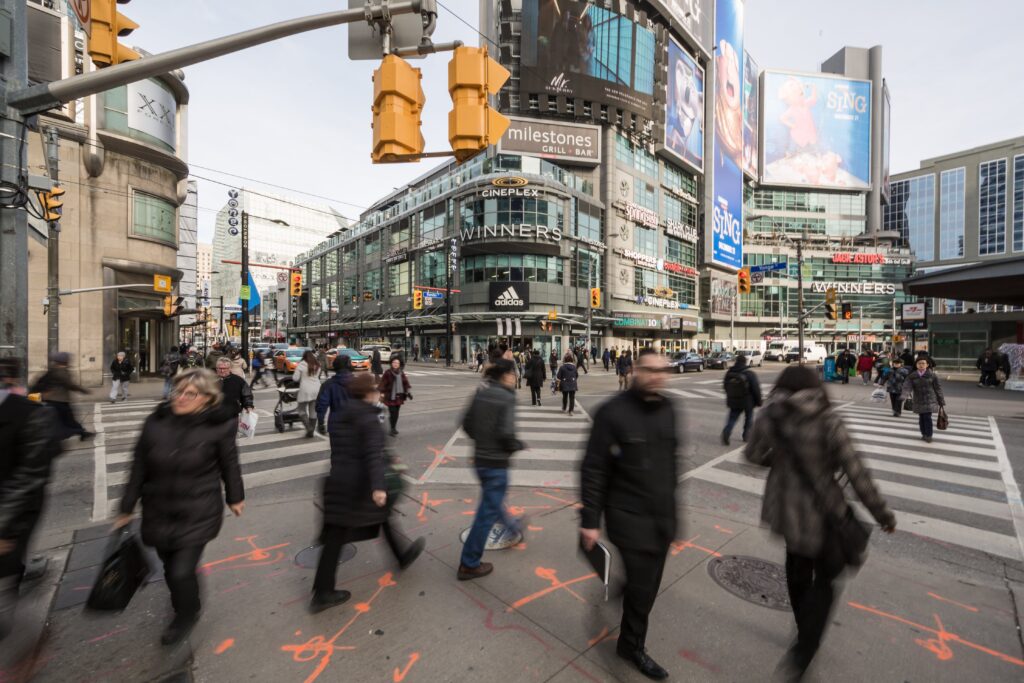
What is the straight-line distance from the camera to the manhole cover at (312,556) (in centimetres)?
394

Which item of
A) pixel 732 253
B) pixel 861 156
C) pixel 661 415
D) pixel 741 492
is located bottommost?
pixel 741 492

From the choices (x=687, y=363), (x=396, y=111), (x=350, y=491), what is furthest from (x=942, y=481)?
(x=687, y=363)

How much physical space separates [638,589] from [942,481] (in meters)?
6.77

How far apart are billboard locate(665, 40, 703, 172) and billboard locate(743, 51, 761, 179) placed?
1619 centimetres

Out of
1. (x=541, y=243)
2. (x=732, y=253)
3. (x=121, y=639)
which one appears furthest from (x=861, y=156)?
(x=121, y=639)

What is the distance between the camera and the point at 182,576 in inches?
107

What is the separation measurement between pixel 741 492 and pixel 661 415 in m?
4.30

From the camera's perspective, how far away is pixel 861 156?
81062mm

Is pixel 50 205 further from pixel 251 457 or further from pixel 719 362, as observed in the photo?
pixel 719 362

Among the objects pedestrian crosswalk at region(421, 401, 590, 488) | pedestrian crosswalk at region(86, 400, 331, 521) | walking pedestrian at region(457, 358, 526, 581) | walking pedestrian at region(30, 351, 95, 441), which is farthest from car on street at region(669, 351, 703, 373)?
walking pedestrian at region(30, 351, 95, 441)

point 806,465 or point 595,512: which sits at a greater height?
point 806,465

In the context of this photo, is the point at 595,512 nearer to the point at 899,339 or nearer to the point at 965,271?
the point at 965,271

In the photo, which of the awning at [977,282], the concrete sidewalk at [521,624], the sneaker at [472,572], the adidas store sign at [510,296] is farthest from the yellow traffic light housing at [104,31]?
the adidas store sign at [510,296]

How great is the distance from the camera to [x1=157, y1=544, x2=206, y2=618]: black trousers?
2.70 meters
